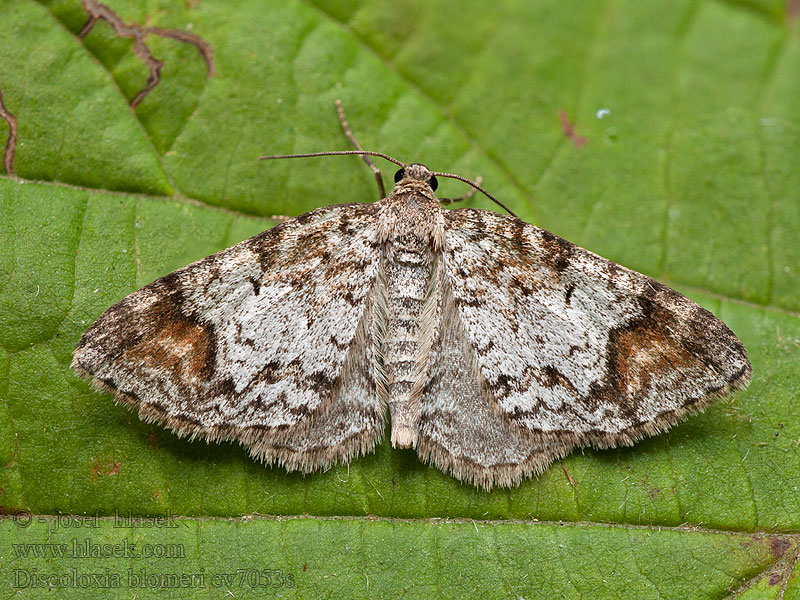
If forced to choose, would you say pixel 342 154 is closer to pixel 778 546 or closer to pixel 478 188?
pixel 478 188

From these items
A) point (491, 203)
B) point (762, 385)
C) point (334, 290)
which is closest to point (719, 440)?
point (762, 385)

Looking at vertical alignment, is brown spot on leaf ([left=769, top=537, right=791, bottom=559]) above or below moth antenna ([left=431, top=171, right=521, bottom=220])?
below

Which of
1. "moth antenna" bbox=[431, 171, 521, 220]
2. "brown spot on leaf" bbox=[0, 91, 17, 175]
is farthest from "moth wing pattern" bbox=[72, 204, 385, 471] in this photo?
"brown spot on leaf" bbox=[0, 91, 17, 175]

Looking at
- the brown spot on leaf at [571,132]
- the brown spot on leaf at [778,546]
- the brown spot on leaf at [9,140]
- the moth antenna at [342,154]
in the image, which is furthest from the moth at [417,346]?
the brown spot on leaf at [9,140]

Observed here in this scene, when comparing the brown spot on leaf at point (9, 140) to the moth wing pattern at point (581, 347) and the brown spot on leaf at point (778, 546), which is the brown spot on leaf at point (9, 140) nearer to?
the moth wing pattern at point (581, 347)

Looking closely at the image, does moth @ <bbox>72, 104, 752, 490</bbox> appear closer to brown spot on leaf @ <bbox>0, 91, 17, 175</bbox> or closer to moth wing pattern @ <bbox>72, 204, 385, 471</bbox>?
moth wing pattern @ <bbox>72, 204, 385, 471</bbox>

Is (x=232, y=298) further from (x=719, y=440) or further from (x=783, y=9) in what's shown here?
(x=783, y=9)

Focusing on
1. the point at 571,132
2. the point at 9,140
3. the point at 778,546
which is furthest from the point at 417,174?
the point at 778,546
